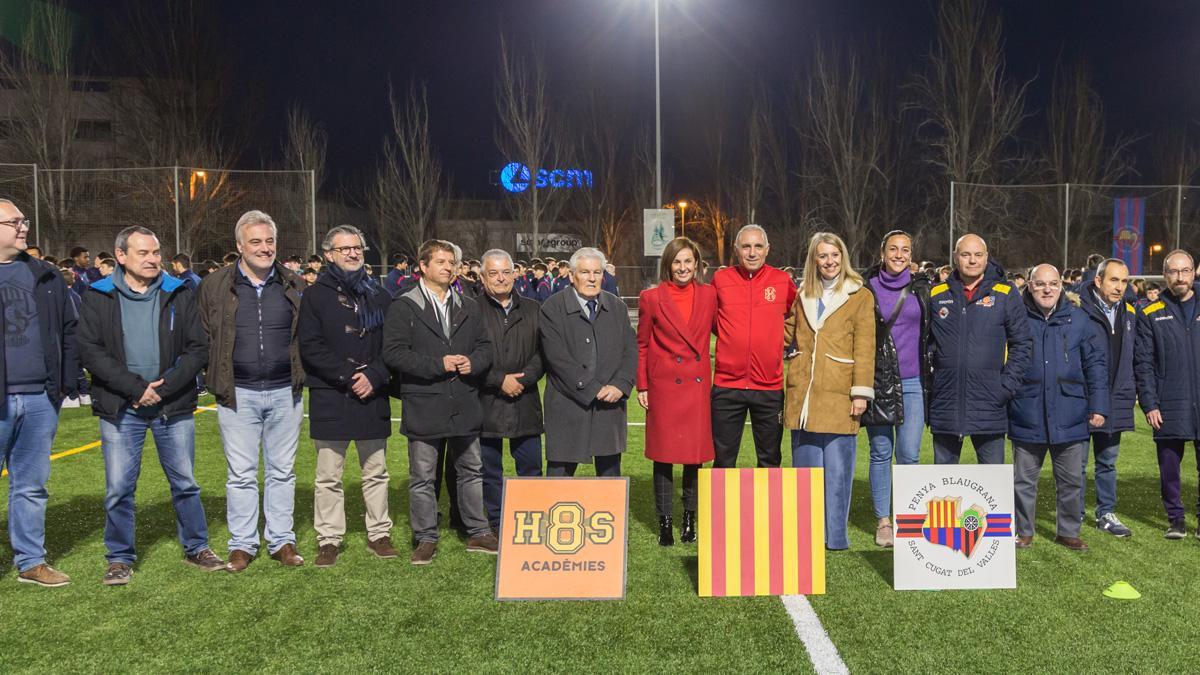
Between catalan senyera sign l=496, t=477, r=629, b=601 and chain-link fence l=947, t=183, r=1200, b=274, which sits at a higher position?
chain-link fence l=947, t=183, r=1200, b=274

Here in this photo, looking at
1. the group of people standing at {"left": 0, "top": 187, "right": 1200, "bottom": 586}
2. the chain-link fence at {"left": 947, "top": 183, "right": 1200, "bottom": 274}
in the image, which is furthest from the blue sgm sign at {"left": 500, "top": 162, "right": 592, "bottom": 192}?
the group of people standing at {"left": 0, "top": 187, "right": 1200, "bottom": 586}

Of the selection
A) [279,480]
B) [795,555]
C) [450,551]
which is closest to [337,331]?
[279,480]

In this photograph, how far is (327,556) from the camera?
5.29 m

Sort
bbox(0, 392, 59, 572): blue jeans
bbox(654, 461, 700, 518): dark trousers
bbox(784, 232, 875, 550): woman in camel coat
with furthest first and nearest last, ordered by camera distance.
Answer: bbox(654, 461, 700, 518): dark trousers, bbox(784, 232, 875, 550): woman in camel coat, bbox(0, 392, 59, 572): blue jeans

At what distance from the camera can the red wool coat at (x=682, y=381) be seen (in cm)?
547

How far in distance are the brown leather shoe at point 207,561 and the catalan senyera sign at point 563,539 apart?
1792 millimetres

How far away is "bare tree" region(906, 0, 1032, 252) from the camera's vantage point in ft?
95.0

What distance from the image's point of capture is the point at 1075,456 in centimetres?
560

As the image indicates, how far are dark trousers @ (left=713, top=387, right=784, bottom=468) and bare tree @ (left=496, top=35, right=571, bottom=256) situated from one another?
99.1 ft

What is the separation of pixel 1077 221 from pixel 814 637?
68.2ft

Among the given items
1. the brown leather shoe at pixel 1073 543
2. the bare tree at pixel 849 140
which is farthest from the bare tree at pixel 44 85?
the brown leather shoe at pixel 1073 543

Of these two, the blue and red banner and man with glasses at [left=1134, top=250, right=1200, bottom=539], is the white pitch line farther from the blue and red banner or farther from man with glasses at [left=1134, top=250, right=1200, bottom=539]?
the blue and red banner

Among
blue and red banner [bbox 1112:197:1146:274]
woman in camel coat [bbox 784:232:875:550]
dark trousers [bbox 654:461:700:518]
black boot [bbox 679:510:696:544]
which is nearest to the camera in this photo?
woman in camel coat [bbox 784:232:875:550]

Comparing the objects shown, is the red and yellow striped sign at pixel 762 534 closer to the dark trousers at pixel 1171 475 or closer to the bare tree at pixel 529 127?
the dark trousers at pixel 1171 475
